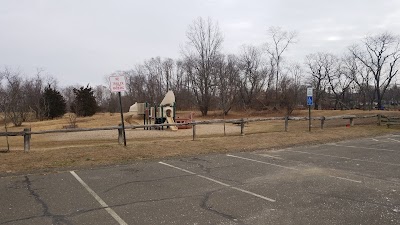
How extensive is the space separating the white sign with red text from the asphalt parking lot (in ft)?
11.3

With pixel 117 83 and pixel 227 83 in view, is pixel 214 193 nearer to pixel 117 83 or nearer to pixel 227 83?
pixel 117 83

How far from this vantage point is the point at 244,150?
12.6 m

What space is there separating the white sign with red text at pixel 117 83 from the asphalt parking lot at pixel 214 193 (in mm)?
3446

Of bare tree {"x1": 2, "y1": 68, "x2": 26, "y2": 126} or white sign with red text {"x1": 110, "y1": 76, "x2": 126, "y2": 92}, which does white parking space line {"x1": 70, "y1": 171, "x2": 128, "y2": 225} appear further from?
bare tree {"x1": 2, "y1": 68, "x2": 26, "y2": 126}

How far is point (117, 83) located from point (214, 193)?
7.12 metres

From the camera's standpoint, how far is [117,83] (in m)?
12.1

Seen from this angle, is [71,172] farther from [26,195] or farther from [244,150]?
[244,150]

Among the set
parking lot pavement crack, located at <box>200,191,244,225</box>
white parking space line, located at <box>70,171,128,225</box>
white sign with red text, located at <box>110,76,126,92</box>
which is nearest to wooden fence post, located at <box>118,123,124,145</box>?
white sign with red text, located at <box>110,76,126,92</box>

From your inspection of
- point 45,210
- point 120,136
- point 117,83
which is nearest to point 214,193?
point 45,210

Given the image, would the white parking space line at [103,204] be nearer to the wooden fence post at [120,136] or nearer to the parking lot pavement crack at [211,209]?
the parking lot pavement crack at [211,209]

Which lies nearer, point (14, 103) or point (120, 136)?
point (120, 136)

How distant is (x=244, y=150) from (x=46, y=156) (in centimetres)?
707

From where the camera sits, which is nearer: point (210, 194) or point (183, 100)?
point (210, 194)

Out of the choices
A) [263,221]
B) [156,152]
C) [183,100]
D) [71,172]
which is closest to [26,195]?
[71,172]
